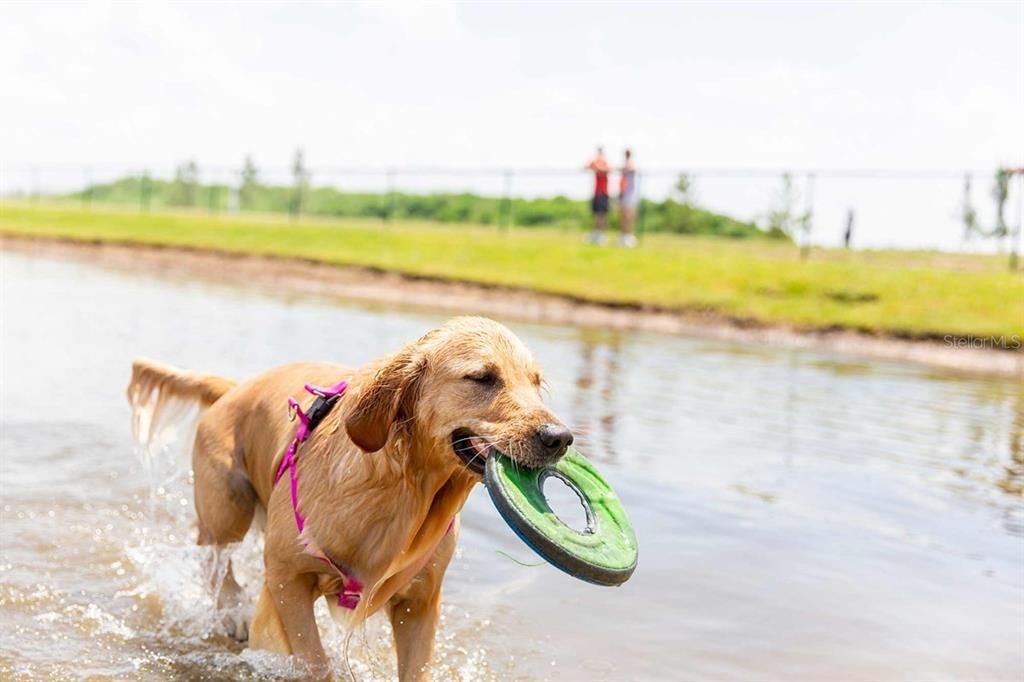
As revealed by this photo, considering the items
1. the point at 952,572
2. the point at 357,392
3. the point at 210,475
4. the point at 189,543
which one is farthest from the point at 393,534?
the point at 952,572

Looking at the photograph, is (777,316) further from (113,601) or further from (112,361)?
(113,601)

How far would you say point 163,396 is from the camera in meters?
6.79

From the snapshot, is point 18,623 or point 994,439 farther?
point 994,439

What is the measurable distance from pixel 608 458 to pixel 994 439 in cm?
470

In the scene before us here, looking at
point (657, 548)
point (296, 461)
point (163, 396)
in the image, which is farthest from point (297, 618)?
point (657, 548)

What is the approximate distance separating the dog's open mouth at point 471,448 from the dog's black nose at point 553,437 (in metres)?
0.20

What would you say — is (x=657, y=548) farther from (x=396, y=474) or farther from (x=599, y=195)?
(x=599, y=195)

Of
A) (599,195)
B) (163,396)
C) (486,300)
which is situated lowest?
(486,300)

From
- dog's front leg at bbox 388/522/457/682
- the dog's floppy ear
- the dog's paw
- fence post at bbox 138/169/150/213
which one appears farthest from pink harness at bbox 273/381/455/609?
fence post at bbox 138/169/150/213

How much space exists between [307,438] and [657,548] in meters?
3.24

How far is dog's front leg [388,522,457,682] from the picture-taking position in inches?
187

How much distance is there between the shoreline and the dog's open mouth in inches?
625

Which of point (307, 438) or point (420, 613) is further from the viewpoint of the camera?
point (307, 438)

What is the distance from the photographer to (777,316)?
21875mm
